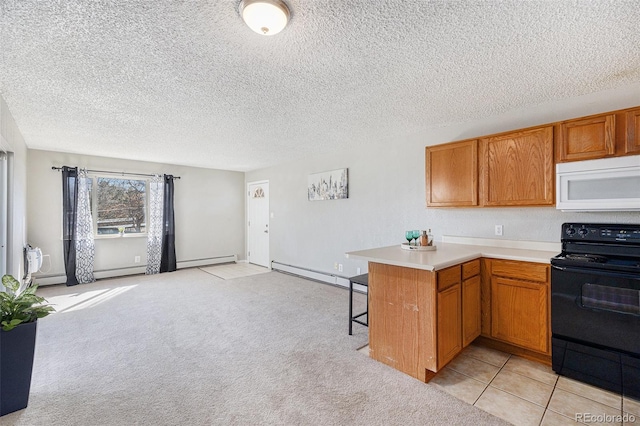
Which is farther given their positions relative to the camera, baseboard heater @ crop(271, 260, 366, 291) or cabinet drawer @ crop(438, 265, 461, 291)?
baseboard heater @ crop(271, 260, 366, 291)

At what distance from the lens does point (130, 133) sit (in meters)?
3.77

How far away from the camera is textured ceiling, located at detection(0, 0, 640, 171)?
5.08 ft

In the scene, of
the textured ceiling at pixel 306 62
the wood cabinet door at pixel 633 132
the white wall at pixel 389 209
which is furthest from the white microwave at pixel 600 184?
the textured ceiling at pixel 306 62

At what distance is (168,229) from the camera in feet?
19.2

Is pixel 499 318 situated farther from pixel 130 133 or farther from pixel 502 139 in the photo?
pixel 130 133

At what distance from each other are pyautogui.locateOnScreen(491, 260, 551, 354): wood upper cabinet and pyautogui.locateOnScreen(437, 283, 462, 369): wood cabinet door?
47 cm

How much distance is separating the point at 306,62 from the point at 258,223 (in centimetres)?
504

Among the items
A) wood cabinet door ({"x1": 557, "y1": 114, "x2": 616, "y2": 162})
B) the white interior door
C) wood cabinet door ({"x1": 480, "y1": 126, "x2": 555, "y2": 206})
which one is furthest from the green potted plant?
the white interior door

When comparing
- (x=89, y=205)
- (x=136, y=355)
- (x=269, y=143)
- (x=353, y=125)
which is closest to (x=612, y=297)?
(x=353, y=125)

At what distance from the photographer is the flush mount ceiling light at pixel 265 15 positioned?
1.43 m

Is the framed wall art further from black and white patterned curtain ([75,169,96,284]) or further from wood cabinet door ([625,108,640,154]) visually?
black and white patterned curtain ([75,169,96,284])

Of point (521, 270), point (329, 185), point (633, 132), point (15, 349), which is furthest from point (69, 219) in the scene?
point (633, 132)

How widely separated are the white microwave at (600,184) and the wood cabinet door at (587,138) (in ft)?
0.27

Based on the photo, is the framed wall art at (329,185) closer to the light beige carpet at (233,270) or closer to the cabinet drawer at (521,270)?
the light beige carpet at (233,270)
